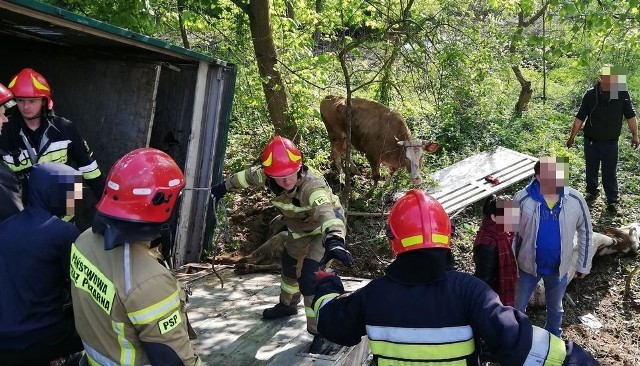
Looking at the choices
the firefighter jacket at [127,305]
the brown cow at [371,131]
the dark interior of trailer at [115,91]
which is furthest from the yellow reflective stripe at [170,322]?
the brown cow at [371,131]

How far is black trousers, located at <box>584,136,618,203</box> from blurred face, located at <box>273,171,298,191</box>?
5.50 m

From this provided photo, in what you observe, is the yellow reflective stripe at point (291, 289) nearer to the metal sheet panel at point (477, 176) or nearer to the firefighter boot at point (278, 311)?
the firefighter boot at point (278, 311)

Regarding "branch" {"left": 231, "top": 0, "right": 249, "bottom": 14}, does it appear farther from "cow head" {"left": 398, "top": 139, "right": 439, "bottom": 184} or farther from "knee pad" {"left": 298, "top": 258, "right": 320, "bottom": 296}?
"knee pad" {"left": 298, "top": 258, "right": 320, "bottom": 296}

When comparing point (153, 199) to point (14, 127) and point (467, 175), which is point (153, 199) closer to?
Answer: point (14, 127)

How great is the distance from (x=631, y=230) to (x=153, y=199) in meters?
6.42

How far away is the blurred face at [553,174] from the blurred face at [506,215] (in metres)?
0.30

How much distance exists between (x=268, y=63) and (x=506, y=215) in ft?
16.3

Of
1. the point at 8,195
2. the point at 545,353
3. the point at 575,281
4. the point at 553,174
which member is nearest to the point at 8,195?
the point at 8,195

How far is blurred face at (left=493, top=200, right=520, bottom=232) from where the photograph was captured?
4215 millimetres

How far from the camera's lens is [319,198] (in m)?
4.05

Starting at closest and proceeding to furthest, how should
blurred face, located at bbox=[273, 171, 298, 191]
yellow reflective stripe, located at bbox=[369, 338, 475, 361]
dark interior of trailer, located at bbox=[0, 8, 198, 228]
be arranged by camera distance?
yellow reflective stripe, located at bbox=[369, 338, 475, 361], blurred face, located at bbox=[273, 171, 298, 191], dark interior of trailer, located at bbox=[0, 8, 198, 228]

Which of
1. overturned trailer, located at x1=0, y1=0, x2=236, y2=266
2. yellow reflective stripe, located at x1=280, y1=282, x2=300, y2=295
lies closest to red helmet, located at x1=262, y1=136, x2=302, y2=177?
yellow reflective stripe, located at x1=280, y1=282, x2=300, y2=295

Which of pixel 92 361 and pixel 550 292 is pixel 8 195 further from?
pixel 550 292

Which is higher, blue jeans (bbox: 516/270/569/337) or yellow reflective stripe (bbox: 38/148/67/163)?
yellow reflective stripe (bbox: 38/148/67/163)
